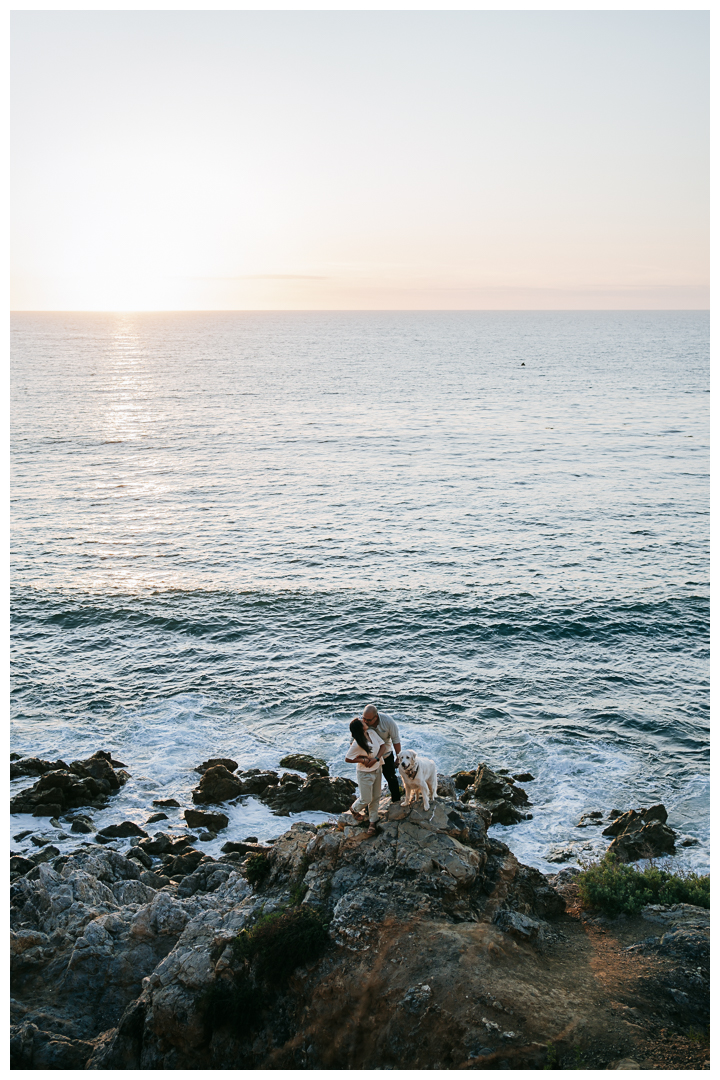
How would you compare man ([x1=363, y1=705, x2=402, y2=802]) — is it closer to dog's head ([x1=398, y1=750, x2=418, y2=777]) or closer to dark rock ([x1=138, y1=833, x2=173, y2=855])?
dog's head ([x1=398, y1=750, x2=418, y2=777])

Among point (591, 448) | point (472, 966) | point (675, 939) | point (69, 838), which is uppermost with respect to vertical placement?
point (591, 448)

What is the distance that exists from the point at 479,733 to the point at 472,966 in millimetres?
17224

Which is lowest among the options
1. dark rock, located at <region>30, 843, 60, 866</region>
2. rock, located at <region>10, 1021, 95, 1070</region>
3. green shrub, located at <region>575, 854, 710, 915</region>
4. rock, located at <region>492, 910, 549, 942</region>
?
dark rock, located at <region>30, 843, 60, 866</region>

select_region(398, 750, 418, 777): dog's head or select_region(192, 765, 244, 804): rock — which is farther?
select_region(192, 765, 244, 804): rock

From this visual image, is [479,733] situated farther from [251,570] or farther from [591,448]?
[591,448]

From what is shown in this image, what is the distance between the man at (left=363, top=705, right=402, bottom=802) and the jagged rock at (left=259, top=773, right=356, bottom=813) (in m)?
10.9

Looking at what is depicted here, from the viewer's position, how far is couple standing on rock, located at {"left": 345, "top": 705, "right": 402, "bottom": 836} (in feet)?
42.9

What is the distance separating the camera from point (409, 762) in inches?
518

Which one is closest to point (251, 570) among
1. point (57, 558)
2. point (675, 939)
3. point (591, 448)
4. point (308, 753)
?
point (57, 558)

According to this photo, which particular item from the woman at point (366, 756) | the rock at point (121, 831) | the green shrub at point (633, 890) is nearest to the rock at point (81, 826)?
the rock at point (121, 831)

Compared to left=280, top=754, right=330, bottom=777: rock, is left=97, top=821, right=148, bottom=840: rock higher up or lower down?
lower down

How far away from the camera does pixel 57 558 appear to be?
151 ft

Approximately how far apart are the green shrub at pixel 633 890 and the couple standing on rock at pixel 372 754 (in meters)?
5.60

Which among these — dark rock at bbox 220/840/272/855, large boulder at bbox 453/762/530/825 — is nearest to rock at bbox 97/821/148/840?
dark rock at bbox 220/840/272/855
